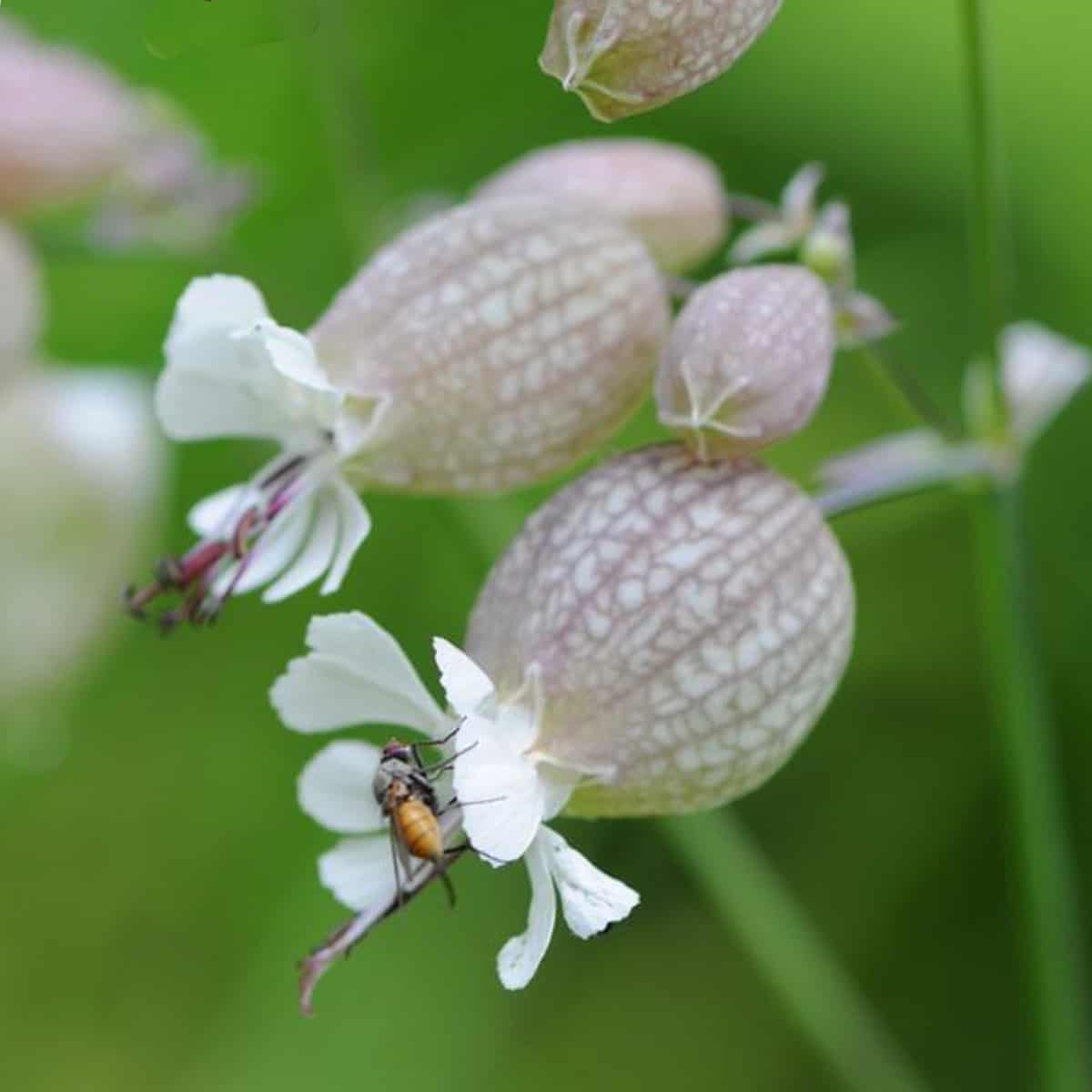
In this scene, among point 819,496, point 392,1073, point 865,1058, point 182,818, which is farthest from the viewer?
point 182,818

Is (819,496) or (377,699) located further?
(819,496)

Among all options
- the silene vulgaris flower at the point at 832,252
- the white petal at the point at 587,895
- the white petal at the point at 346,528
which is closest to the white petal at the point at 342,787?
the white petal at the point at 346,528

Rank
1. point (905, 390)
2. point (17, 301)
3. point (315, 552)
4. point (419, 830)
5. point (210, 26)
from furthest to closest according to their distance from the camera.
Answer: point (17, 301) → point (905, 390) → point (315, 552) → point (419, 830) → point (210, 26)

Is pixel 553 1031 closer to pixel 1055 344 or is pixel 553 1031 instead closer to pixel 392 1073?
pixel 392 1073

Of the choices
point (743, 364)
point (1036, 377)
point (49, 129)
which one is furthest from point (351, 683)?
point (49, 129)

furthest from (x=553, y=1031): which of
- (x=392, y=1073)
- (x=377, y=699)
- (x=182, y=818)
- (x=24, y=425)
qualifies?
(x=377, y=699)

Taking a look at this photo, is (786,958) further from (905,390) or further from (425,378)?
(425,378)

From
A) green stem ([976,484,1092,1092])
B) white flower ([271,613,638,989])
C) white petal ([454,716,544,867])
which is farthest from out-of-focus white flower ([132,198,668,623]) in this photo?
green stem ([976,484,1092,1092])
